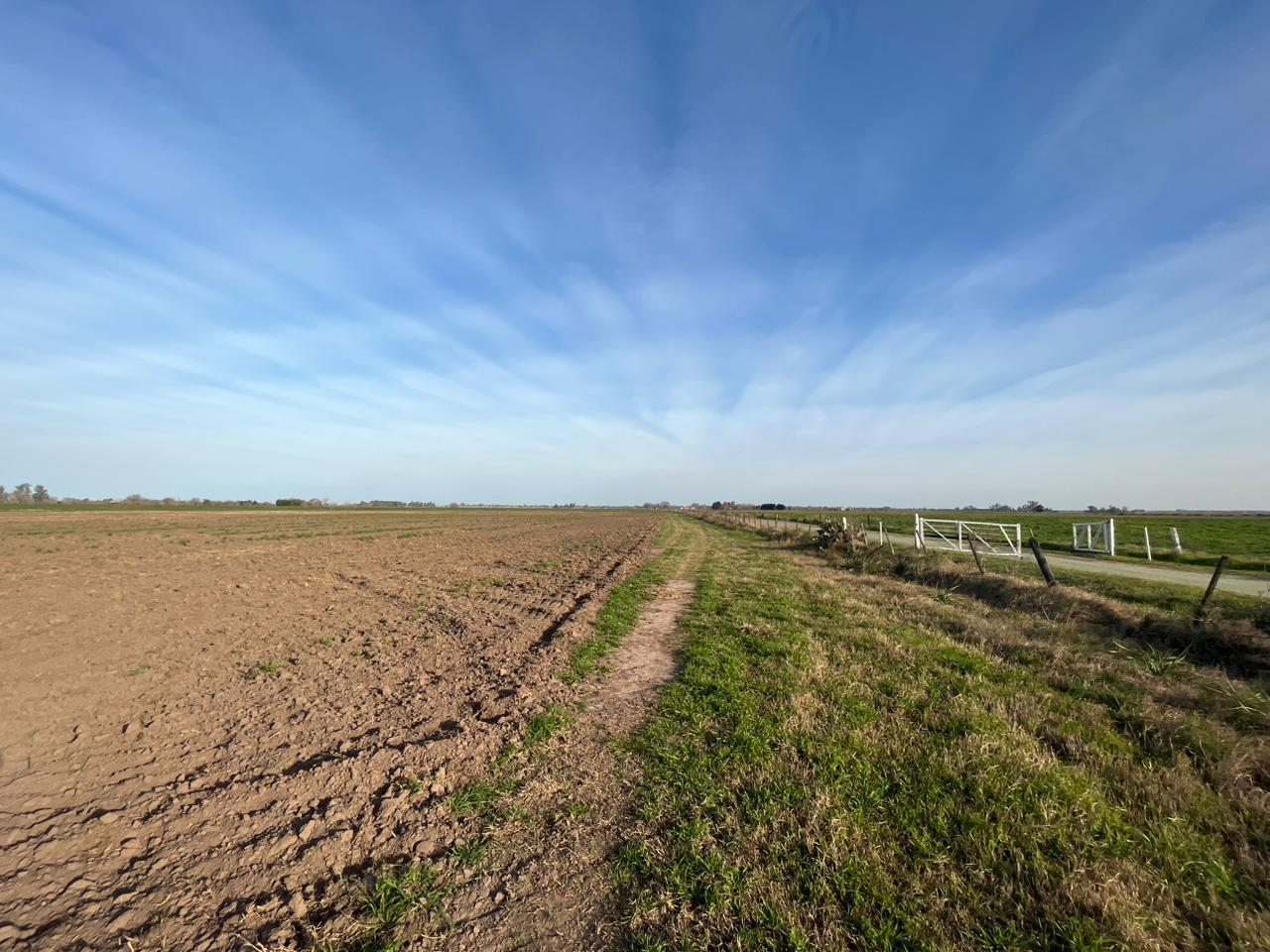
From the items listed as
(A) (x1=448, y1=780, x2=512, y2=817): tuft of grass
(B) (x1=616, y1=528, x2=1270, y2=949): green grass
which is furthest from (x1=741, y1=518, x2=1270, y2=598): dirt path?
(A) (x1=448, y1=780, x2=512, y2=817): tuft of grass

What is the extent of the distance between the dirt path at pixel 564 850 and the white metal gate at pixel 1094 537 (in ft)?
98.8

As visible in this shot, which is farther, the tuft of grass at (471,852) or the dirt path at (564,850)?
the tuft of grass at (471,852)

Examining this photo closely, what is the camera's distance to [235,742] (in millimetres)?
5840

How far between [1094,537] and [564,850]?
3599 cm

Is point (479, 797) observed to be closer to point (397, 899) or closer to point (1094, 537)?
point (397, 899)

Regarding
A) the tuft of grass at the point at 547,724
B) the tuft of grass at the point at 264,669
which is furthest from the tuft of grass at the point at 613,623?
the tuft of grass at the point at 264,669

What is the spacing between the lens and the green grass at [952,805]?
3.21m

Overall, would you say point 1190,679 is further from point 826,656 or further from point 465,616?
point 465,616

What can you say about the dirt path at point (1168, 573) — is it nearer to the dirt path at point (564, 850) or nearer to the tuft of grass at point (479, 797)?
the dirt path at point (564, 850)

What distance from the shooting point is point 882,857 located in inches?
147

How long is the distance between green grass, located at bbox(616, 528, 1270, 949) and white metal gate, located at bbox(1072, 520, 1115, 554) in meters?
22.0

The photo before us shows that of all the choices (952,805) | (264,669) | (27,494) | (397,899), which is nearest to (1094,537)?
(952,805)

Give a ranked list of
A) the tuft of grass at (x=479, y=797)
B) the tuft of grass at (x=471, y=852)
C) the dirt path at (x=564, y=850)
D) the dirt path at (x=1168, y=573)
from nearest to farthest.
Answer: the dirt path at (x=564, y=850), the tuft of grass at (x=471, y=852), the tuft of grass at (x=479, y=797), the dirt path at (x=1168, y=573)

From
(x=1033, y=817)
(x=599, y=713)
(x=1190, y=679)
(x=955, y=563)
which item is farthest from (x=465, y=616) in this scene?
(x=955, y=563)
